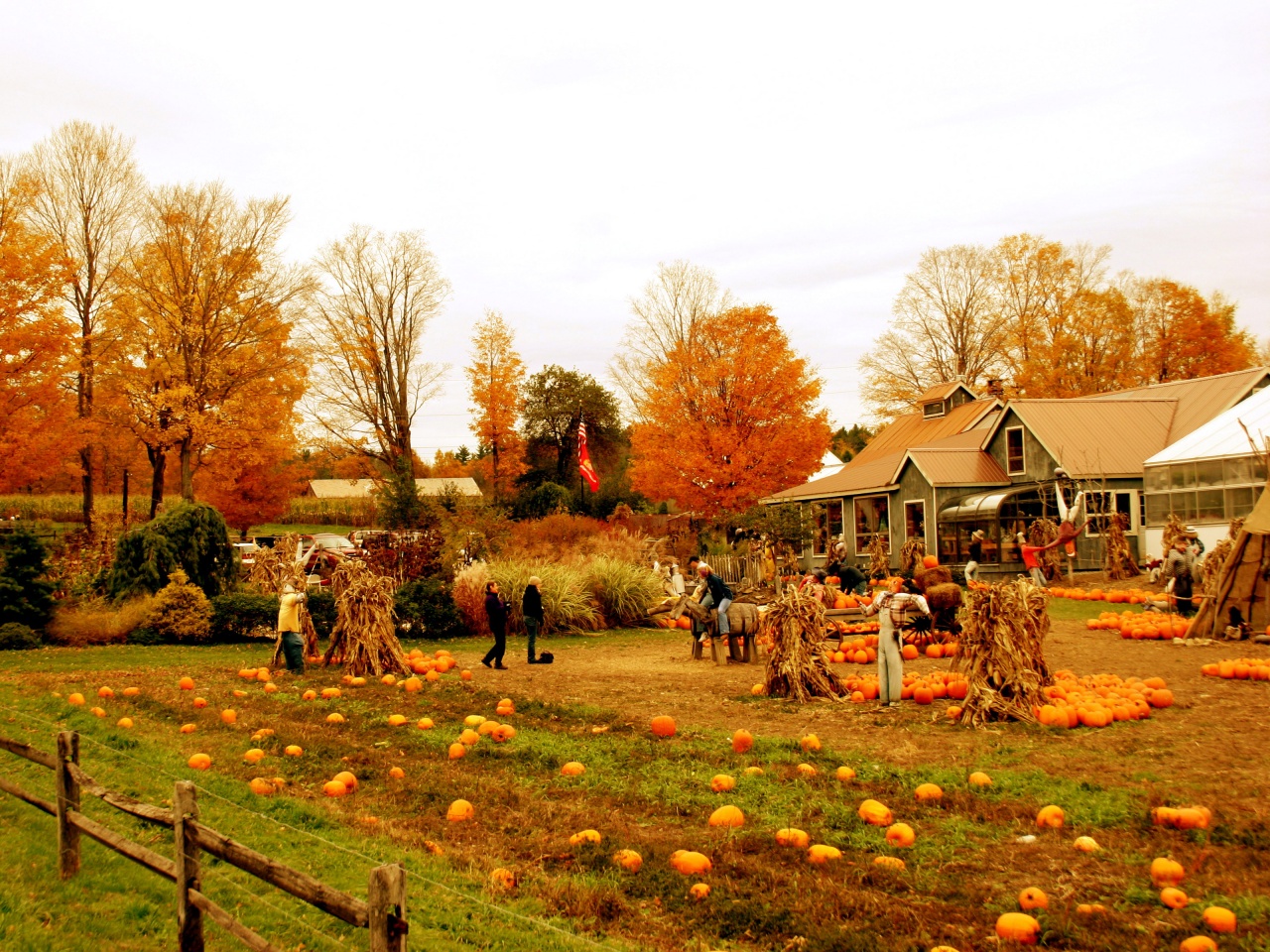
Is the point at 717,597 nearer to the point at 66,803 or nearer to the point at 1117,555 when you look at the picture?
the point at 66,803

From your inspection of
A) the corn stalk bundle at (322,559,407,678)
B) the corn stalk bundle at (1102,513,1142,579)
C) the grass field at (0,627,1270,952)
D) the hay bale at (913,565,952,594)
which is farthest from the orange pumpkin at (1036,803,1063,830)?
the corn stalk bundle at (1102,513,1142,579)

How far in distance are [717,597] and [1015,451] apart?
19.0m

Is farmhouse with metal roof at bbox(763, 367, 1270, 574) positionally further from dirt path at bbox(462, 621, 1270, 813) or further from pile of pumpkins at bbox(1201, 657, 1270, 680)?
pile of pumpkins at bbox(1201, 657, 1270, 680)

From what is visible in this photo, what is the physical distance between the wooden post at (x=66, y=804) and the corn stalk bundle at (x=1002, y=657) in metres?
7.55

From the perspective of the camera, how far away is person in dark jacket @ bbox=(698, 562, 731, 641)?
14.9 metres

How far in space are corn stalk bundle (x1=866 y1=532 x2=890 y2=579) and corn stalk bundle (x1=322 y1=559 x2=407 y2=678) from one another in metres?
20.0

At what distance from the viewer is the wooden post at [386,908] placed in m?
3.13

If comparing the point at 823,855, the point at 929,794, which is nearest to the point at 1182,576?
the point at 929,794

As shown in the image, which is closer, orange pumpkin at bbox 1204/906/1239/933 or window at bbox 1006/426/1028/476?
orange pumpkin at bbox 1204/906/1239/933

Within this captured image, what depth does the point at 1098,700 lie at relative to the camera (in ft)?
31.6

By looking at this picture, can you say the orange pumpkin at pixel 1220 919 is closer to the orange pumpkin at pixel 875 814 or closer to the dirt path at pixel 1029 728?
the orange pumpkin at pixel 875 814

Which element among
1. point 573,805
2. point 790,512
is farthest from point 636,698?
point 790,512

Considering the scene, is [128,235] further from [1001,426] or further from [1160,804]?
[1160,804]

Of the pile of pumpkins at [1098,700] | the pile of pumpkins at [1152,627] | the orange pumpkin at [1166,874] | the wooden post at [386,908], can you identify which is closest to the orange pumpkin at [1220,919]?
the orange pumpkin at [1166,874]
